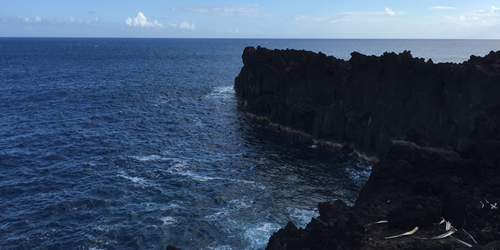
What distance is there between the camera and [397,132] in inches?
1763

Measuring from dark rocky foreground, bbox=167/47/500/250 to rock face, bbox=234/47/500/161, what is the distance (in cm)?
13

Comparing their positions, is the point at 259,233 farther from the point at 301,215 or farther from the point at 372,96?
the point at 372,96

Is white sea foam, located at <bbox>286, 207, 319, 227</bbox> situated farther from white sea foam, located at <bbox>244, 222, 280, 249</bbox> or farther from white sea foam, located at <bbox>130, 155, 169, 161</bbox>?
white sea foam, located at <bbox>130, 155, 169, 161</bbox>

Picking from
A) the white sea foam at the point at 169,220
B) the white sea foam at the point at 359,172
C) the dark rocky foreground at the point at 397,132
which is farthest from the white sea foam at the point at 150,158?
the white sea foam at the point at 359,172

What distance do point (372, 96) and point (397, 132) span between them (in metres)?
7.10

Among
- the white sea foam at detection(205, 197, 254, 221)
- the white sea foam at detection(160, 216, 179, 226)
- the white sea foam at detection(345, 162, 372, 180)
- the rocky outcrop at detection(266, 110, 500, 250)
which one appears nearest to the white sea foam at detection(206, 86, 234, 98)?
the white sea foam at detection(345, 162, 372, 180)

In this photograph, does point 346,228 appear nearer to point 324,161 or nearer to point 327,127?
point 324,161

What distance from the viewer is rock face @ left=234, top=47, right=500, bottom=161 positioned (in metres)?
38.2

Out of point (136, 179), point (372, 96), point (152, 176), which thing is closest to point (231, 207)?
point (152, 176)

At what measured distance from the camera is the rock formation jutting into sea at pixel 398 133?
2094cm

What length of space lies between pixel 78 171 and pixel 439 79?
46026mm

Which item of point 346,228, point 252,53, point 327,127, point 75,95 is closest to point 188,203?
point 346,228

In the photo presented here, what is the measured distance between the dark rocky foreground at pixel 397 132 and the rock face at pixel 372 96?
0.43ft

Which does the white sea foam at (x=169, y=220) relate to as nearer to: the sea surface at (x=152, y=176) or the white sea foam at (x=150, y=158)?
the sea surface at (x=152, y=176)
